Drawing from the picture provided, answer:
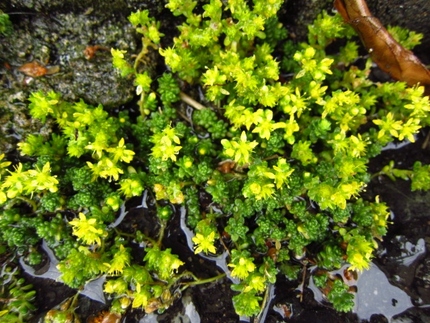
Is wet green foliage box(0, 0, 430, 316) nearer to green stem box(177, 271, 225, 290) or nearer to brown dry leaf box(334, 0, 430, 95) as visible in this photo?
green stem box(177, 271, 225, 290)

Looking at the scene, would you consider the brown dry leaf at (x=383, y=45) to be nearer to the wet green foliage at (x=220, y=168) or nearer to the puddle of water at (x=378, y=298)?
the wet green foliage at (x=220, y=168)

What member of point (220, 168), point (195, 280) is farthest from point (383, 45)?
point (195, 280)

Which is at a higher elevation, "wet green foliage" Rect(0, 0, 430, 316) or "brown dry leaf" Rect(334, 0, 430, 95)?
"brown dry leaf" Rect(334, 0, 430, 95)

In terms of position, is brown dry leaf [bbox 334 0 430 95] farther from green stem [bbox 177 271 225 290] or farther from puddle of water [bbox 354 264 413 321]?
green stem [bbox 177 271 225 290]

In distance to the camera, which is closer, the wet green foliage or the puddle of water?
the wet green foliage

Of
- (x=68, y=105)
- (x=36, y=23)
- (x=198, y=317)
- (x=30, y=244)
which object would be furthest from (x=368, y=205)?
(x=36, y=23)

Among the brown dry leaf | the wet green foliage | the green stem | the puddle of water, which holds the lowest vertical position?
the puddle of water

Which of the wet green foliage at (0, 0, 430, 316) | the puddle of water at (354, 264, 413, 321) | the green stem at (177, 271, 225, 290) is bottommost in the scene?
the puddle of water at (354, 264, 413, 321)

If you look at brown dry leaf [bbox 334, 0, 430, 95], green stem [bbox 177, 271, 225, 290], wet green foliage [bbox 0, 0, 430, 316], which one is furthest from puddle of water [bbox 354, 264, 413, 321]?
brown dry leaf [bbox 334, 0, 430, 95]

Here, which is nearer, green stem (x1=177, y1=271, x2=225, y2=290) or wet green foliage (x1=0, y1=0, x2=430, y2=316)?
wet green foliage (x1=0, y1=0, x2=430, y2=316)

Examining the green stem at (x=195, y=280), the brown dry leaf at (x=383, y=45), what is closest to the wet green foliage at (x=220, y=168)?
the green stem at (x=195, y=280)

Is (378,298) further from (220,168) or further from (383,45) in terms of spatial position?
(383,45)
